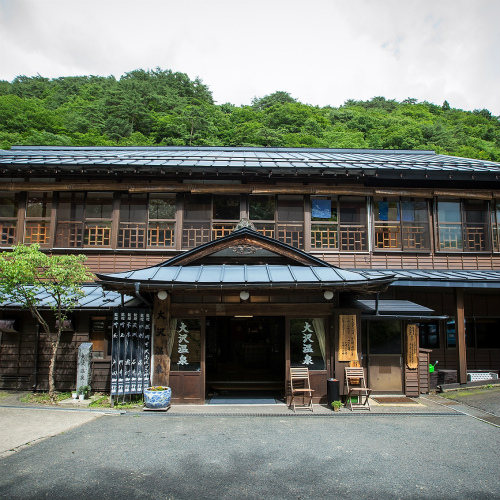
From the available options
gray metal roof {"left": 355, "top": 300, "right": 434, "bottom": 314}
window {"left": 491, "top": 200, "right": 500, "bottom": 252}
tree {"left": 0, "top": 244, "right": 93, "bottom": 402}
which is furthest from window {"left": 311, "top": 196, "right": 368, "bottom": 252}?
tree {"left": 0, "top": 244, "right": 93, "bottom": 402}

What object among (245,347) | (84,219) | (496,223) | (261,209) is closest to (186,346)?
(245,347)

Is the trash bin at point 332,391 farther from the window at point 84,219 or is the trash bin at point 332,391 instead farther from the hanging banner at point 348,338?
the window at point 84,219

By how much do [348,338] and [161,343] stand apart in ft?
17.2

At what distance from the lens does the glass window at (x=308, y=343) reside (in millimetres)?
11305

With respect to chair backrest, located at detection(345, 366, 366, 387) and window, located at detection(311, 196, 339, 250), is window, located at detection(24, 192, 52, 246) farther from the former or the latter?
chair backrest, located at detection(345, 366, 366, 387)

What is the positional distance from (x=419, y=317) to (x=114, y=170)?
457 inches

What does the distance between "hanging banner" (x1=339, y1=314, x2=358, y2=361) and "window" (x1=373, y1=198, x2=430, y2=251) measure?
197 inches

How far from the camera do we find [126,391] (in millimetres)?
10867

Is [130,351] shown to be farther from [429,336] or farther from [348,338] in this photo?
[429,336]

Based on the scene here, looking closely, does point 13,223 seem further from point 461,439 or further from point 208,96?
point 208,96

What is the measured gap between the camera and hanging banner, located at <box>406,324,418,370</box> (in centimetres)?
1246

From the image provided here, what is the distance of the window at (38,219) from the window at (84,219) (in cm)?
48

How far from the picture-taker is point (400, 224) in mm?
15625

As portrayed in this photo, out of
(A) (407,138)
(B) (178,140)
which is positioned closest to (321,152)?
(B) (178,140)
